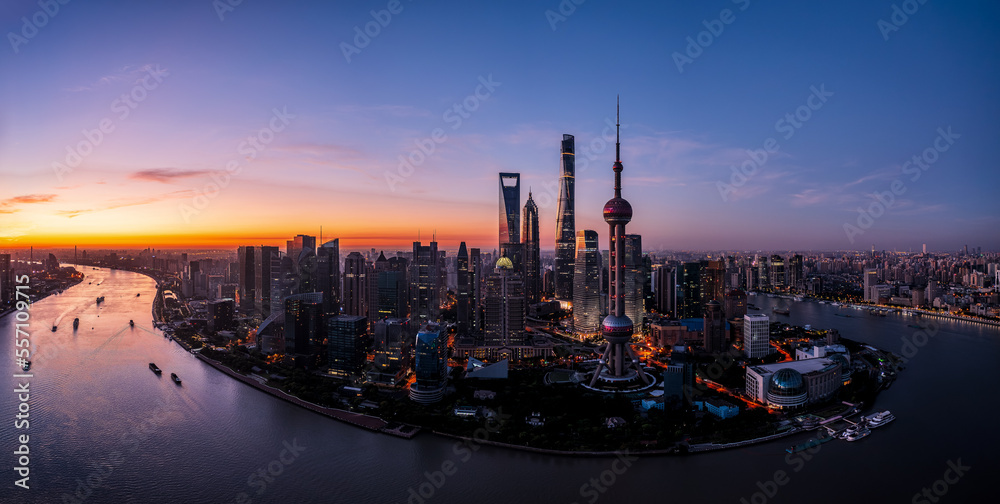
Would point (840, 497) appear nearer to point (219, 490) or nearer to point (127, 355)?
point (219, 490)

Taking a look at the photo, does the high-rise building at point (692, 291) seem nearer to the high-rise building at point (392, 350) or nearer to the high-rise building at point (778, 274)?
the high-rise building at point (392, 350)

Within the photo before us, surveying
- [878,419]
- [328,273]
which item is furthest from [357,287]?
[878,419]

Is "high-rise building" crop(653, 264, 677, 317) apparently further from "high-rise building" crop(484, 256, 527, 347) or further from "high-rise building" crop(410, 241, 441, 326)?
"high-rise building" crop(410, 241, 441, 326)

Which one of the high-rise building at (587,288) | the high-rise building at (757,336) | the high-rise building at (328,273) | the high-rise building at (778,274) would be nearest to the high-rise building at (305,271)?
the high-rise building at (328,273)

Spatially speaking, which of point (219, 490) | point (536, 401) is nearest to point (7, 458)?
point (219, 490)

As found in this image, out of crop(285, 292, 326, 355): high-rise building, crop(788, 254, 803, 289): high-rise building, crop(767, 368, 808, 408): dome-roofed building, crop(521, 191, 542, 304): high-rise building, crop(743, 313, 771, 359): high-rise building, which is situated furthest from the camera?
crop(788, 254, 803, 289): high-rise building

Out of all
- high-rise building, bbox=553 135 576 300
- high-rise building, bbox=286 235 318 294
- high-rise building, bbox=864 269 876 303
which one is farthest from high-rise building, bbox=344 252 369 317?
high-rise building, bbox=864 269 876 303
